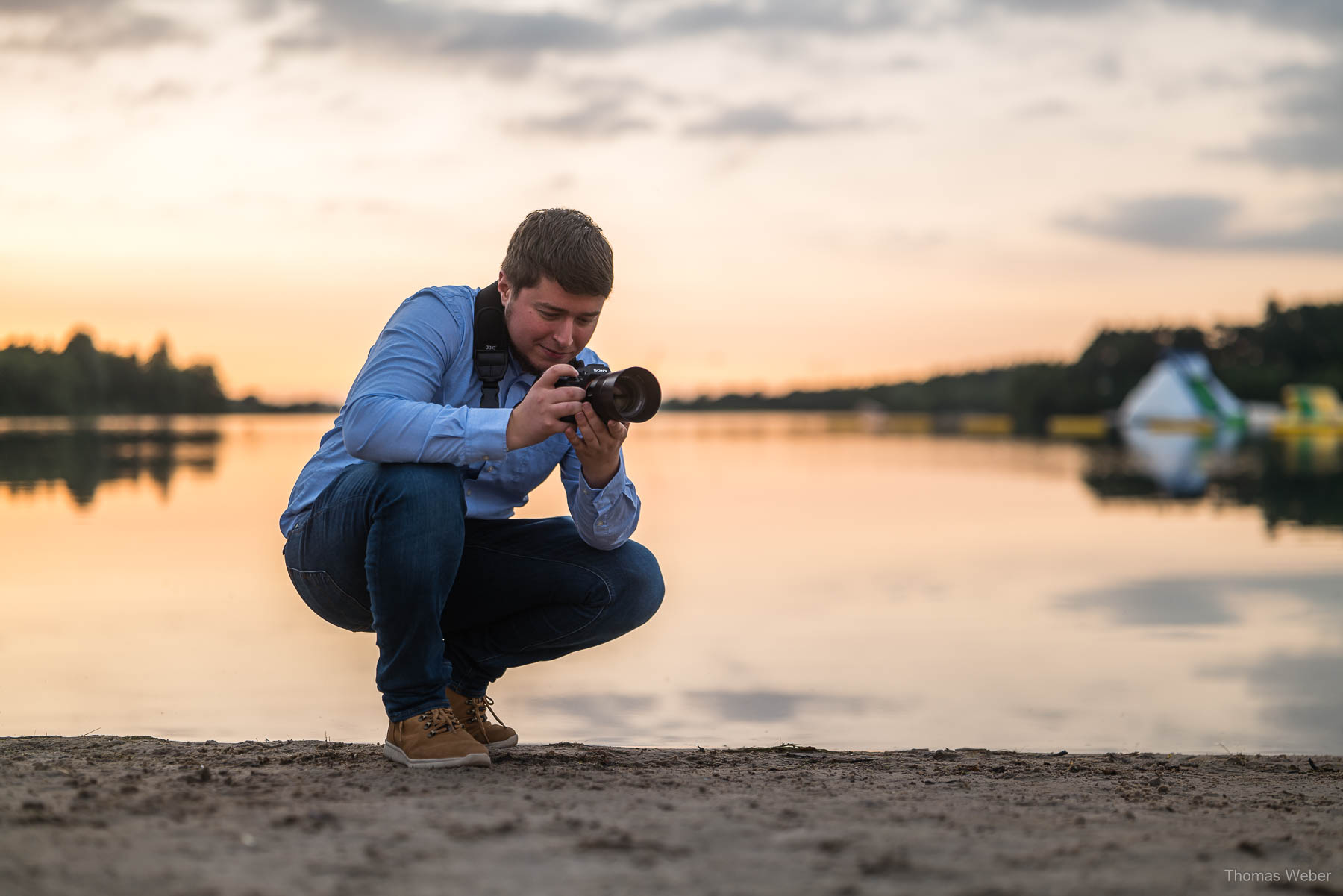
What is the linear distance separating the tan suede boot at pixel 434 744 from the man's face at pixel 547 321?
34.6 inches

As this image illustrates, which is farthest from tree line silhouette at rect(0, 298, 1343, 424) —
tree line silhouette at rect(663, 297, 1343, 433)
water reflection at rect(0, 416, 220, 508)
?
water reflection at rect(0, 416, 220, 508)

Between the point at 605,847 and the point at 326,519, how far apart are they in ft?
3.83

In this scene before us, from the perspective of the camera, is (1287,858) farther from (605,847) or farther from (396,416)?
(396,416)

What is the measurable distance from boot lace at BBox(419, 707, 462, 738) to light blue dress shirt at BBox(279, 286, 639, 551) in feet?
1.81

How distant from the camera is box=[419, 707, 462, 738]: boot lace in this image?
2.66 meters

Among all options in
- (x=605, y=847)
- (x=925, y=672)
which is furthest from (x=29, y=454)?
(x=605, y=847)

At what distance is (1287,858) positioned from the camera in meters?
2.01

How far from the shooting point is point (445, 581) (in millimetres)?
2682

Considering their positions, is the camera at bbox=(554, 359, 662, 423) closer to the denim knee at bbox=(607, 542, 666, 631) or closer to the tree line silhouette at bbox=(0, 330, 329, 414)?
the denim knee at bbox=(607, 542, 666, 631)

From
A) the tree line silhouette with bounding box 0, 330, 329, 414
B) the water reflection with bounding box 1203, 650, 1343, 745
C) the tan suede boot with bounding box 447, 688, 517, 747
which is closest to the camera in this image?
the tan suede boot with bounding box 447, 688, 517, 747

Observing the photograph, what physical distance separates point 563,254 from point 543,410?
37 cm

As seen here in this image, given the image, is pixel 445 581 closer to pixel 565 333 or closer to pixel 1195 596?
pixel 565 333

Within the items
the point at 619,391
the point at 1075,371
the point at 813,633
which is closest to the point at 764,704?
the point at 813,633

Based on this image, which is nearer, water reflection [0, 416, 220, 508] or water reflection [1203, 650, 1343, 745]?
water reflection [1203, 650, 1343, 745]
